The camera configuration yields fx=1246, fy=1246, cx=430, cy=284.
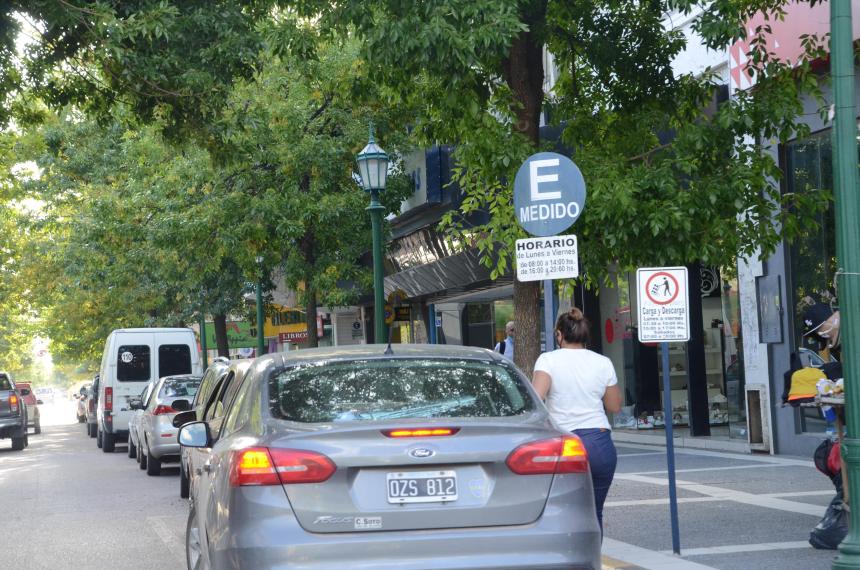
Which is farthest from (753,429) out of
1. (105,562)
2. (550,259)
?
(105,562)

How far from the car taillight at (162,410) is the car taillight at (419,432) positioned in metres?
13.9

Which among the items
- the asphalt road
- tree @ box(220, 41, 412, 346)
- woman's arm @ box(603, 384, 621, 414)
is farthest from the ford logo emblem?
tree @ box(220, 41, 412, 346)

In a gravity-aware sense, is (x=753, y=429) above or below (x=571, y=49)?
below

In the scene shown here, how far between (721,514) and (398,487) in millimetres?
6115

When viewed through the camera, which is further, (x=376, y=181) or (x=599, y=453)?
(x=376, y=181)

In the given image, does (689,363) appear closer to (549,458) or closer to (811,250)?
(811,250)

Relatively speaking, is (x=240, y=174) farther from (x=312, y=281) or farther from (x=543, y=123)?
(x=543, y=123)

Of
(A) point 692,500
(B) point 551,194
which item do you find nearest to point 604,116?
(A) point 692,500

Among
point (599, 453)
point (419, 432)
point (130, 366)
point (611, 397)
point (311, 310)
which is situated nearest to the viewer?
point (419, 432)

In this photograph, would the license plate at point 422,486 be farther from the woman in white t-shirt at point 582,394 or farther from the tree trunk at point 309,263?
the tree trunk at point 309,263

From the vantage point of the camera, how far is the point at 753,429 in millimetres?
16922

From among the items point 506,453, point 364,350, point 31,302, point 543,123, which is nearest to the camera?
point 506,453

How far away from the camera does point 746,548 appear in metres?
8.87

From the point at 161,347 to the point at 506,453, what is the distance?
71.4ft
